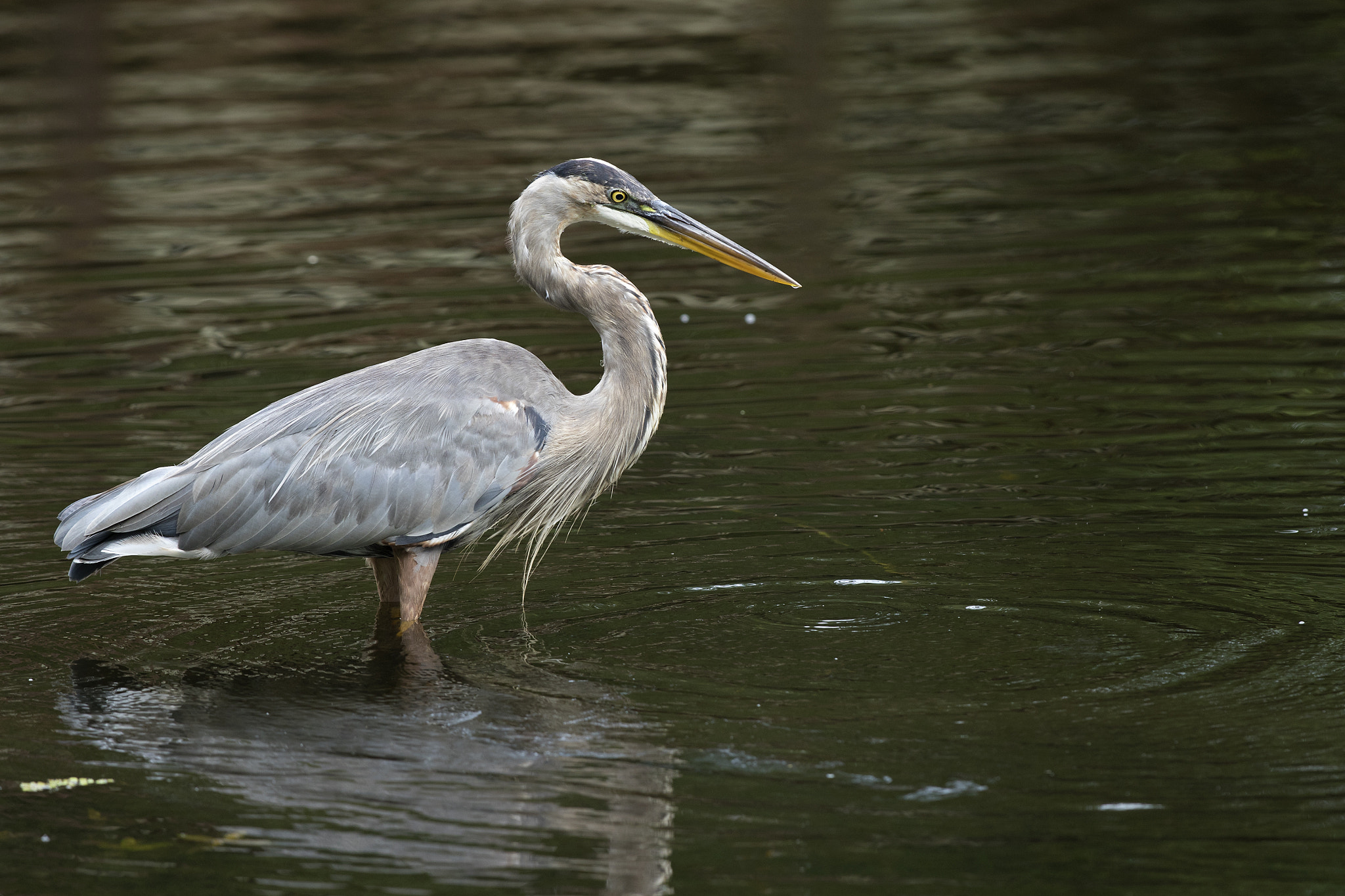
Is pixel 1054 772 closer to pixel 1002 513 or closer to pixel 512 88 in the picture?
pixel 1002 513

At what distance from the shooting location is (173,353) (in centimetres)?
1214

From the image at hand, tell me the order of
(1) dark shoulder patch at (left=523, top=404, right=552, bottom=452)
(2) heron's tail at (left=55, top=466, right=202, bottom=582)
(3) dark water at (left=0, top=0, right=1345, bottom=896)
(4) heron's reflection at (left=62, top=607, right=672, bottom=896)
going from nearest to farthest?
1. (4) heron's reflection at (left=62, top=607, right=672, bottom=896)
2. (3) dark water at (left=0, top=0, right=1345, bottom=896)
3. (2) heron's tail at (left=55, top=466, right=202, bottom=582)
4. (1) dark shoulder patch at (left=523, top=404, right=552, bottom=452)

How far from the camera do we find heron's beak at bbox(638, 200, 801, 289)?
25.0 feet

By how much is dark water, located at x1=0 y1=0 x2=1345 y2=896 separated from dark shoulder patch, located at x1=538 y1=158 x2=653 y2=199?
5.64 ft

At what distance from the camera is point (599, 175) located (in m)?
7.55

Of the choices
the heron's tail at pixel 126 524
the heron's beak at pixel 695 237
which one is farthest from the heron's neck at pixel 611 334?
the heron's tail at pixel 126 524

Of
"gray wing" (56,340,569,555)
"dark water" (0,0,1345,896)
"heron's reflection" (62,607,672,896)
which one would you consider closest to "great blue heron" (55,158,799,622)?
"gray wing" (56,340,569,555)

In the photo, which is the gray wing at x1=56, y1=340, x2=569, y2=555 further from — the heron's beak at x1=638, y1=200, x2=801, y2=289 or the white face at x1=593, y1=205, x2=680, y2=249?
the heron's beak at x1=638, y1=200, x2=801, y2=289

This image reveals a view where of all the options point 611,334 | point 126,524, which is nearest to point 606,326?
point 611,334

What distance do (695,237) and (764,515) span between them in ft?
5.01

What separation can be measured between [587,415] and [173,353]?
5.61m

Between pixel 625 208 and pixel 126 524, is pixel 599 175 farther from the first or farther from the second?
pixel 126 524

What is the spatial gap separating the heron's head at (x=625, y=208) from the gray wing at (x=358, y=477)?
835 millimetres

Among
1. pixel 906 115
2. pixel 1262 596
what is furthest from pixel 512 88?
A: pixel 1262 596
